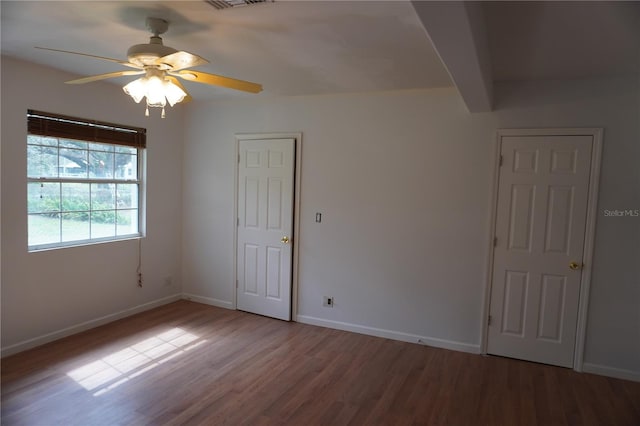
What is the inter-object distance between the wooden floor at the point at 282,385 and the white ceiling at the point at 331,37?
2.43m

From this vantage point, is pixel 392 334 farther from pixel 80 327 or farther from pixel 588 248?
pixel 80 327

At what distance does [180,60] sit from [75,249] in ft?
8.44

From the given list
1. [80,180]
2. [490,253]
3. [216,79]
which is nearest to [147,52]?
[216,79]

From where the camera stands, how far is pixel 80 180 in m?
3.83

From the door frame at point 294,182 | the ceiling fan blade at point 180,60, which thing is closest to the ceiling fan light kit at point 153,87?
the ceiling fan blade at point 180,60

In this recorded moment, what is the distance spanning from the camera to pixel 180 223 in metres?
5.04

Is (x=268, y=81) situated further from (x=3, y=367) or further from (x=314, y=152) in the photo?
(x=3, y=367)

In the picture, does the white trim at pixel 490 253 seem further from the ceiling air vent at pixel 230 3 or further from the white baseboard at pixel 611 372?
the ceiling air vent at pixel 230 3

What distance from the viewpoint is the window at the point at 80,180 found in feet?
11.5

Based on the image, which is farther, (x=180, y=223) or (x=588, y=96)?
(x=180, y=223)

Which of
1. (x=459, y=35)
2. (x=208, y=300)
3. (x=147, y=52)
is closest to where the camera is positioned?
(x=459, y=35)

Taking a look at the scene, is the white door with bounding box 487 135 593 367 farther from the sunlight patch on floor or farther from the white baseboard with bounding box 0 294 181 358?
the white baseboard with bounding box 0 294 181 358

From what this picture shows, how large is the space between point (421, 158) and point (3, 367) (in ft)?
13.1

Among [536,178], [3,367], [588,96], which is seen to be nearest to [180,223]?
[3,367]
